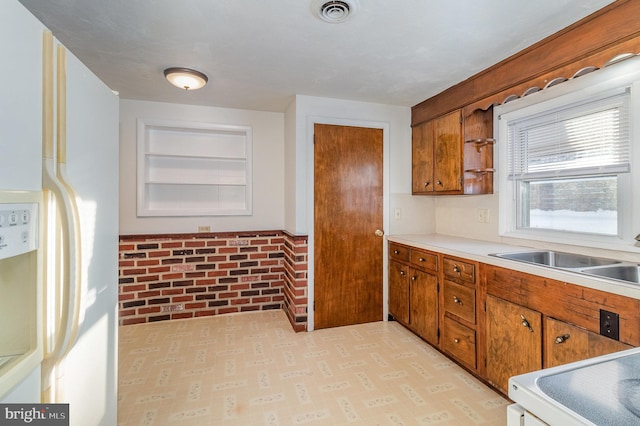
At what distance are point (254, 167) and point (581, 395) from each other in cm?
316

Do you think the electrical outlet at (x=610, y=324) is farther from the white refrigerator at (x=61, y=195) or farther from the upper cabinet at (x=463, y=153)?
the white refrigerator at (x=61, y=195)

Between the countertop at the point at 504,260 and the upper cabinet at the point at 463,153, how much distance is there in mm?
489

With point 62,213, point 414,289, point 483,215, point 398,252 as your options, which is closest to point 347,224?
point 398,252

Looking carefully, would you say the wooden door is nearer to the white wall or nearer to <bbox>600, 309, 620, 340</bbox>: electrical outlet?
the white wall

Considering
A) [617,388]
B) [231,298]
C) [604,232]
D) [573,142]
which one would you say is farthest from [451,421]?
[231,298]

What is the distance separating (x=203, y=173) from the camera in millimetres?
3275

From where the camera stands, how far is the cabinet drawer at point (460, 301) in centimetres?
209

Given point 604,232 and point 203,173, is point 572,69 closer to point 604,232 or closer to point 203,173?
point 604,232

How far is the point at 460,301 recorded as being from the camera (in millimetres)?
2191

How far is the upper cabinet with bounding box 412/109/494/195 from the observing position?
2.54m

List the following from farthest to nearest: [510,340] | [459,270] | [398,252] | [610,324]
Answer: [398,252]
[459,270]
[510,340]
[610,324]

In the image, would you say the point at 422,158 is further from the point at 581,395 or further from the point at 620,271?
the point at 581,395

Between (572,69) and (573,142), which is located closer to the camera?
(572,69)

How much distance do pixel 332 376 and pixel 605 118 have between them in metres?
2.43
